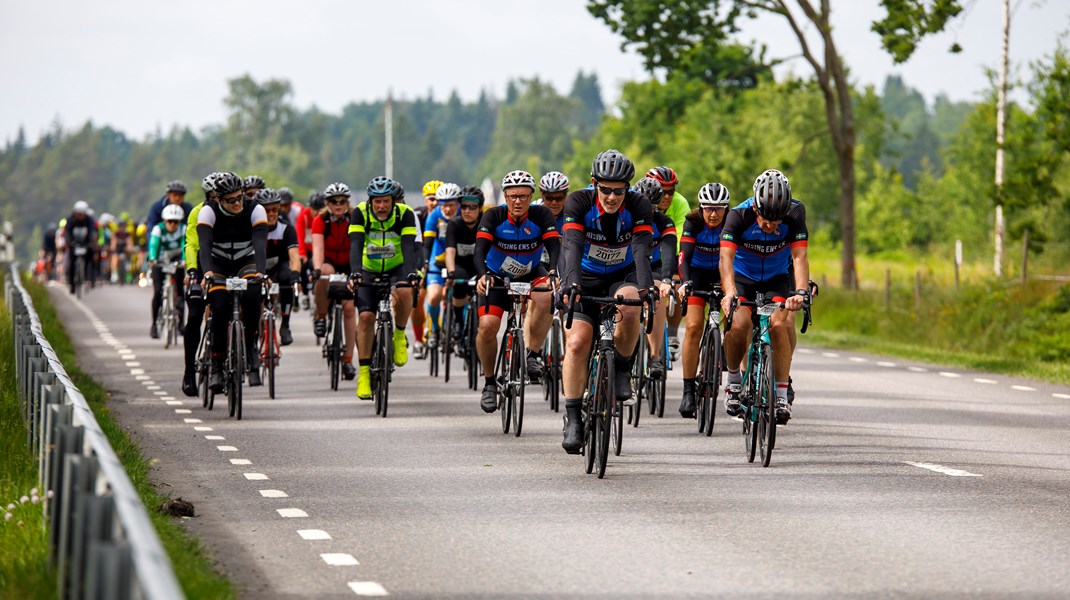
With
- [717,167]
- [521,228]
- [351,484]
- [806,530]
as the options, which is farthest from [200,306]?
[717,167]

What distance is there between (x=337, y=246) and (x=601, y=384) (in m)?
7.64

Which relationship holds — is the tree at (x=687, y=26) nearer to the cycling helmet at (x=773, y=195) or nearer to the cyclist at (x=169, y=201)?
the cyclist at (x=169, y=201)

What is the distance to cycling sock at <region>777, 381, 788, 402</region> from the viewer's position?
1220 cm

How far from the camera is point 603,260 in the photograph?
12094 mm

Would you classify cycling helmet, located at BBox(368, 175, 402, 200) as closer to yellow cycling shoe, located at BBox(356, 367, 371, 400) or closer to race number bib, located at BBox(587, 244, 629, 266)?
yellow cycling shoe, located at BBox(356, 367, 371, 400)

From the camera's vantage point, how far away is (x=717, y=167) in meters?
37.2

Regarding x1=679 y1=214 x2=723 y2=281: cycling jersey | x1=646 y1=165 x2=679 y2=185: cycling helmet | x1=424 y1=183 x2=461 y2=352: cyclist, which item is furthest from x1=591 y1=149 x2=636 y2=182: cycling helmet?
x1=424 y1=183 x2=461 y2=352: cyclist

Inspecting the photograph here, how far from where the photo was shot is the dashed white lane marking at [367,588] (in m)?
7.79

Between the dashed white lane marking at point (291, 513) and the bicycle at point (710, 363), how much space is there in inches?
167

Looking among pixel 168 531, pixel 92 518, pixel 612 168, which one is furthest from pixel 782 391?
pixel 92 518

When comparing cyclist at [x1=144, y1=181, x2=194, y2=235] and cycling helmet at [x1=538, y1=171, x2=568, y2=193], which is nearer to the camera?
cycling helmet at [x1=538, y1=171, x2=568, y2=193]

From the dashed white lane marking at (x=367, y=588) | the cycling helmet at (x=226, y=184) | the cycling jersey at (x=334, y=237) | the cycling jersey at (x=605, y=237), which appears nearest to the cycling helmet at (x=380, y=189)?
the cycling helmet at (x=226, y=184)

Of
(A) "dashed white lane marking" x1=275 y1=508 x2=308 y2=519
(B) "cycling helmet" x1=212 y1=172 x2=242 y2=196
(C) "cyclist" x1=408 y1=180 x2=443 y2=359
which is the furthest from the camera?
(C) "cyclist" x1=408 y1=180 x2=443 y2=359

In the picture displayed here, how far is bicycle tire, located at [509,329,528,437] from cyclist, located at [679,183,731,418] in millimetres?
1284
